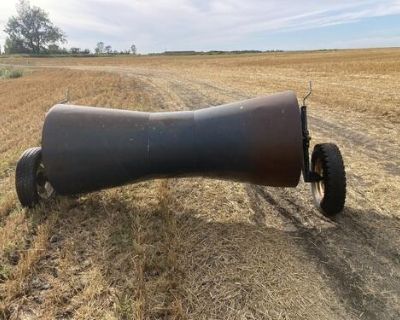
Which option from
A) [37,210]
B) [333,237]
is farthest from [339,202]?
[37,210]

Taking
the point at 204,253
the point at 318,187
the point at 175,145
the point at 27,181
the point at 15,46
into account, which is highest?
the point at 175,145

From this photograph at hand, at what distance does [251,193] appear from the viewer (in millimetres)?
5129

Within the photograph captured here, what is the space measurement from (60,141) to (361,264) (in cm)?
309

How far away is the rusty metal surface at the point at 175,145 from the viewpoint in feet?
12.7

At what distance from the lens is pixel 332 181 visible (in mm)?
4148

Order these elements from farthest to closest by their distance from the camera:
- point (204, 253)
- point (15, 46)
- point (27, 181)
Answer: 1. point (15, 46)
2. point (27, 181)
3. point (204, 253)

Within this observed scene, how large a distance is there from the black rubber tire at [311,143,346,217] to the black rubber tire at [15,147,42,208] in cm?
314

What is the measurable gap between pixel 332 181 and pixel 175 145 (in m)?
1.62

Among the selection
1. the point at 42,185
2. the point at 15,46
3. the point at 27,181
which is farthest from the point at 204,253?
the point at 15,46

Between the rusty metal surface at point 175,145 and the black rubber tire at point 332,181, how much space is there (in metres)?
0.38

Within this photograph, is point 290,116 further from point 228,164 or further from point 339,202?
point 339,202

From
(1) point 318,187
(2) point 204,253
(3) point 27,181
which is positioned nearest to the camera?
(2) point 204,253

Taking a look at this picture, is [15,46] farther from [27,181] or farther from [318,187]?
[318,187]

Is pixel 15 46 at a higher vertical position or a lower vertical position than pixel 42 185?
higher
